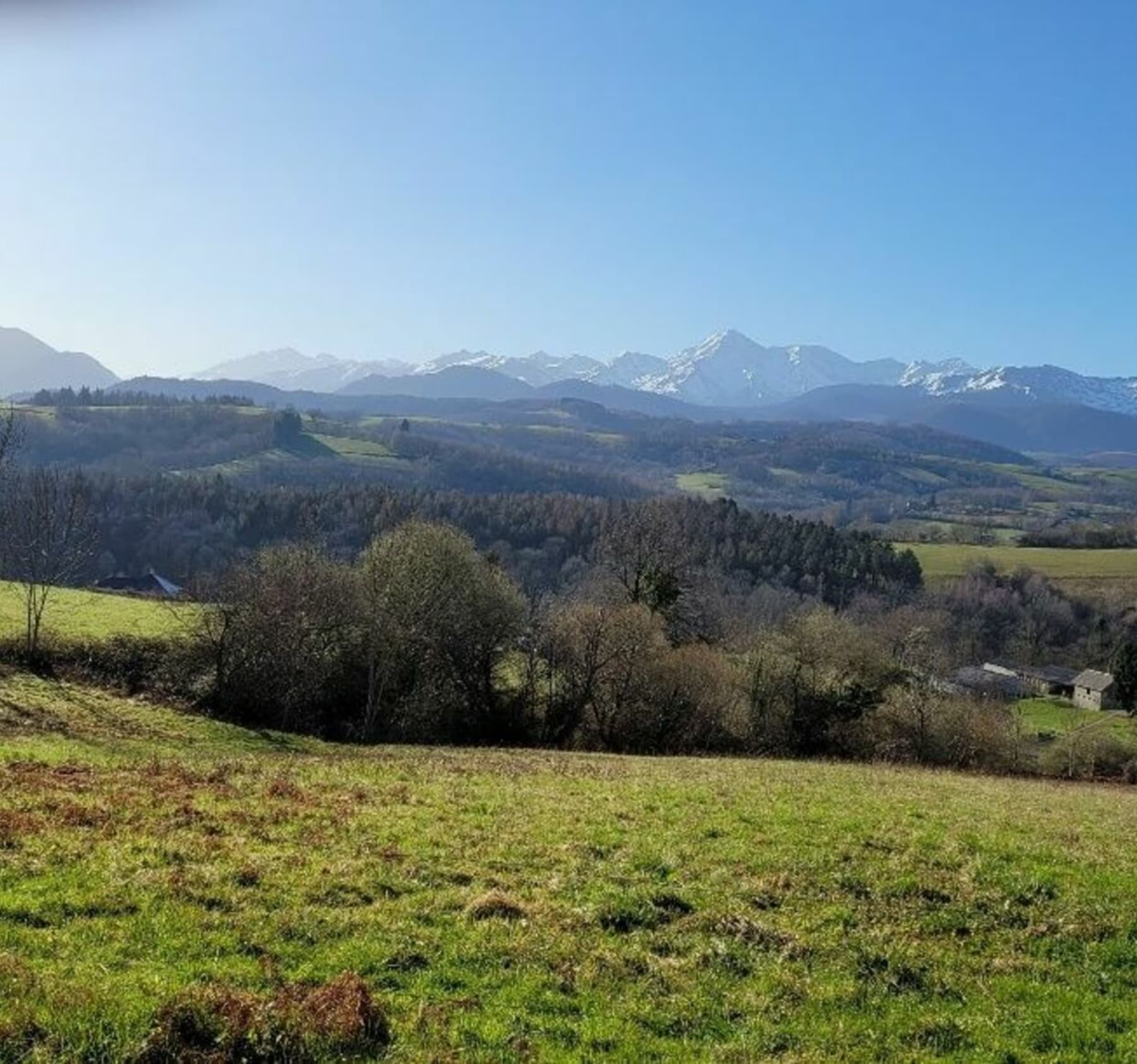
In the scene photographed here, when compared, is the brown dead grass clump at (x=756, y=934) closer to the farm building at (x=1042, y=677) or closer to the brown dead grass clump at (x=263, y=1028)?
the brown dead grass clump at (x=263, y=1028)

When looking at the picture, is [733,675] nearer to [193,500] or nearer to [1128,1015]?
[1128,1015]

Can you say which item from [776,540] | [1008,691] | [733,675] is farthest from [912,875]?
[776,540]

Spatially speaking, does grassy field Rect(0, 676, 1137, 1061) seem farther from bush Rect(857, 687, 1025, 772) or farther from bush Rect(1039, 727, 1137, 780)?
bush Rect(1039, 727, 1137, 780)

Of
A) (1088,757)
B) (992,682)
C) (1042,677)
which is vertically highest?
(1088,757)

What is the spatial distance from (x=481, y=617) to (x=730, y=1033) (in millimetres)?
43632

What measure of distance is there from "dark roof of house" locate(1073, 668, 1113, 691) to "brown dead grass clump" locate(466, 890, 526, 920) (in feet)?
409

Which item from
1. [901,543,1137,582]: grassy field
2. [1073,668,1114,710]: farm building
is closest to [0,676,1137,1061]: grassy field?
[1073,668,1114,710]: farm building

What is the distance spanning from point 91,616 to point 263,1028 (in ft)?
159

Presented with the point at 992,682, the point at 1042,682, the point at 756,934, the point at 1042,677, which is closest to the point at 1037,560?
the point at 1042,677

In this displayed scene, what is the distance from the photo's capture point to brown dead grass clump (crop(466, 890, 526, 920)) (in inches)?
A: 476

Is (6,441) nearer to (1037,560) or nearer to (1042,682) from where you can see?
(1042,682)

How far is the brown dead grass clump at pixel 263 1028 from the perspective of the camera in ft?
26.3

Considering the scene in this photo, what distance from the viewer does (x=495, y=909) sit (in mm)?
12281

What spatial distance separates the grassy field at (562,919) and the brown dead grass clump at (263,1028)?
11 centimetres
